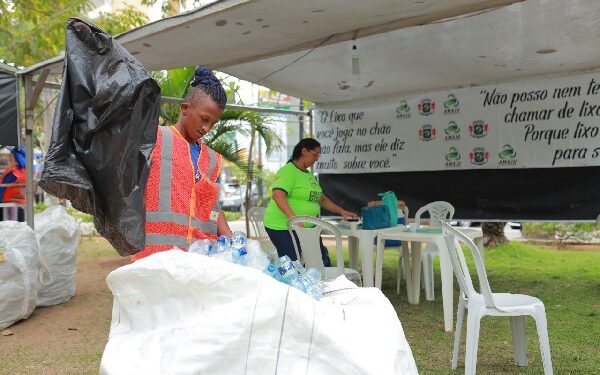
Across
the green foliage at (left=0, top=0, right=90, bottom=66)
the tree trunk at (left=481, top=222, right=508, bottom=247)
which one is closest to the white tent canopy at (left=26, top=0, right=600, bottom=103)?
the tree trunk at (left=481, top=222, right=508, bottom=247)

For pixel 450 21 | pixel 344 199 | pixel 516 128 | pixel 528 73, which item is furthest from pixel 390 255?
pixel 450 21

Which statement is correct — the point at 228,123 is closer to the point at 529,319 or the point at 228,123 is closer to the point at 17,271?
the point at 17,271

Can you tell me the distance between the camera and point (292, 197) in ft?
18.0

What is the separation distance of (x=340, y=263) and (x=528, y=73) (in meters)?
3.15

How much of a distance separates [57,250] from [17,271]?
87 cm

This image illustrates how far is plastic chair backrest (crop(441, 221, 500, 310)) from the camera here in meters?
3.27

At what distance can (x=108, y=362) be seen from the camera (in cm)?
164

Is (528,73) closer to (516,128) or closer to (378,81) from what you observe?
(516,128)

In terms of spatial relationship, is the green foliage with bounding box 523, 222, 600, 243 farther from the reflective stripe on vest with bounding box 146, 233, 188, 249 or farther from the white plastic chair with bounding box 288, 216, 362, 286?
the reflective stripe on vest with bounding box 146, 233, 188, 249

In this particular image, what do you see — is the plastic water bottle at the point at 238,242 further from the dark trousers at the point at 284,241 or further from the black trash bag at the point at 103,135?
the dark trousers at the point at 284,241

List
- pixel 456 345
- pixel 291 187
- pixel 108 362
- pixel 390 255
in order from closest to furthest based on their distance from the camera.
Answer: pixel 108 362, pixel 456 345, pixel 291 187, pixel 390 255

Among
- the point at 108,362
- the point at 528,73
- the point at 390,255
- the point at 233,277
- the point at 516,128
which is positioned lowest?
the point at 390,255

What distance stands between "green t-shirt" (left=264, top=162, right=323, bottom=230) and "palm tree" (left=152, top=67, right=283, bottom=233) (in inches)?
92.8

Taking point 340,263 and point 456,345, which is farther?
point 340,263
